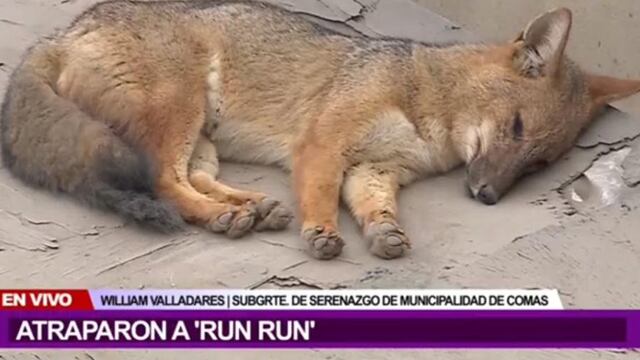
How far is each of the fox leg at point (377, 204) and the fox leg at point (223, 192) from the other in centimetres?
31

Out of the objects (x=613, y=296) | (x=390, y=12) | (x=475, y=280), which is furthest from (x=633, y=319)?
(x=390, y=12)

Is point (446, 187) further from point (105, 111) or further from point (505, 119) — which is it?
point (105, 111)

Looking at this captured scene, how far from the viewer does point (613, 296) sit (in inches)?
157

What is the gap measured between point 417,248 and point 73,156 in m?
1.37

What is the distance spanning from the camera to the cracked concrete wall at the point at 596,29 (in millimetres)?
5844

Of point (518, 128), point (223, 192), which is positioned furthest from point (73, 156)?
point (518, 128)

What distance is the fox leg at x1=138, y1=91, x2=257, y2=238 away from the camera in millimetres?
4352

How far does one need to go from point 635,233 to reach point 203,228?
168 centimetres

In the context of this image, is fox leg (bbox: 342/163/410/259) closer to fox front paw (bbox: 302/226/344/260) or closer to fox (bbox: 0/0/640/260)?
fox (bbox: 0/0/640/260)

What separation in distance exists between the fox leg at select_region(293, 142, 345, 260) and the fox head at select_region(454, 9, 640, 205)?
61 centimetres

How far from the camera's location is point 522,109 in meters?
4.82

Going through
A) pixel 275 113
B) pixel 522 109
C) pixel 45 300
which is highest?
pixel 522 109

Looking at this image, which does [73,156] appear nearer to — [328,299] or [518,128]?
[328,299]

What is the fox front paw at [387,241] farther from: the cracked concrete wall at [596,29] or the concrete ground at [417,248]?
the cracked concrete wall at [596,29]
